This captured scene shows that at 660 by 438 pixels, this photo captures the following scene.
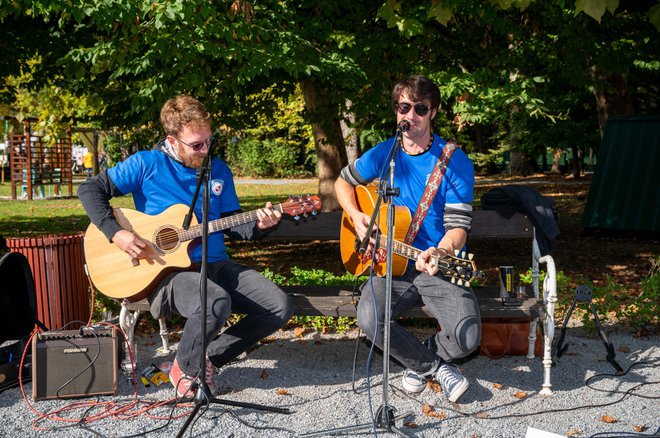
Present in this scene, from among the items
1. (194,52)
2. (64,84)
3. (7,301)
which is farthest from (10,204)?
(7,301)

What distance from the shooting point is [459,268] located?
14.7 ft

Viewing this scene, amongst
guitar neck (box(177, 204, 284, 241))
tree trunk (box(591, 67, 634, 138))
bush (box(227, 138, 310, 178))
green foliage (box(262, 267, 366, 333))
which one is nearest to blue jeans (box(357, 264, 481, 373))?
guitar neck (box(177, 204, 284, 241))

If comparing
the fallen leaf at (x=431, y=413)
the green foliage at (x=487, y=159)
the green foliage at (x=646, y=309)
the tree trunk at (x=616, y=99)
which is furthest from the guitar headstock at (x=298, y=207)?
the green foliage at (x=487, y=159)

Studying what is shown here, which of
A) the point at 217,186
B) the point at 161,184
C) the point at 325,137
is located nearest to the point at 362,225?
the point at 217,186

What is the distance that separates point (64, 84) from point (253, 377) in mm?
6999

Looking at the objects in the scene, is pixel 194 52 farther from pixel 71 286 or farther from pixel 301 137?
pixel 301 137

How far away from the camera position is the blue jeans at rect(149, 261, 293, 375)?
4781mm

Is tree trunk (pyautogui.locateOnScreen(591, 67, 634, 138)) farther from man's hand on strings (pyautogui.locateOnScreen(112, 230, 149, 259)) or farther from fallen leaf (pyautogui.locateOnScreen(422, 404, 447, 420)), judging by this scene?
man's hand on strings (pyautogui.locateOnScreen(112, 230, 149, 259))

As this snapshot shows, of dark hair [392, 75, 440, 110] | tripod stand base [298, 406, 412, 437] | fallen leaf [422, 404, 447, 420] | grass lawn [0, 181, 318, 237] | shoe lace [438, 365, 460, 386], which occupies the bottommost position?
fallen leaf [422, 404, 447, 420]

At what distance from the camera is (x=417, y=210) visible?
16.4 ft

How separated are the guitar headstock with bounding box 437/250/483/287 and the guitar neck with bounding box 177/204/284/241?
46.3 inches

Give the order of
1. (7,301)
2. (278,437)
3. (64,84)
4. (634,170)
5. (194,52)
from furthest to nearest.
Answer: (634,170), (64,84), (194,52), (7,301), (278,437)

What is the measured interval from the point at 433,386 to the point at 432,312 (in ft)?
1.70

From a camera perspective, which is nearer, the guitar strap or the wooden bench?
the guitar strap
